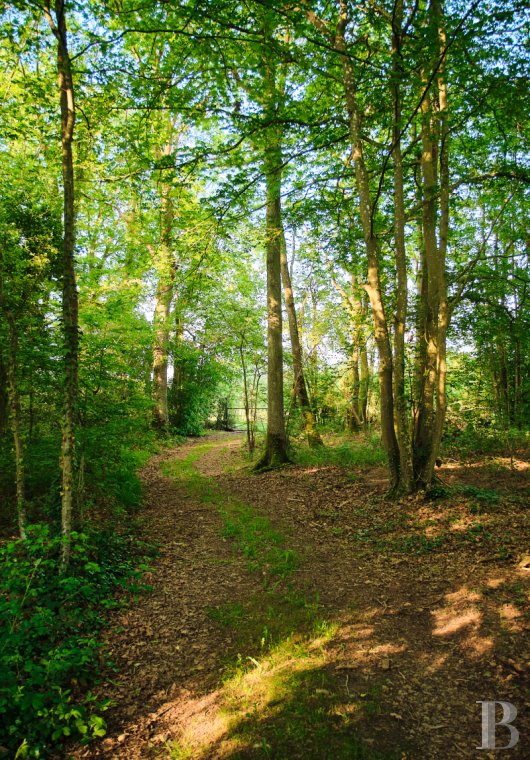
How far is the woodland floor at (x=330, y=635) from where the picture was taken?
8.84 feet

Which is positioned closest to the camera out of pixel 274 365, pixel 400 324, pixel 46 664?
pixel 46 664

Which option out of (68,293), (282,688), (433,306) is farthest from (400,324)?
(282,688)

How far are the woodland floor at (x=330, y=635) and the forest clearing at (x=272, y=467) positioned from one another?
0.09 feet

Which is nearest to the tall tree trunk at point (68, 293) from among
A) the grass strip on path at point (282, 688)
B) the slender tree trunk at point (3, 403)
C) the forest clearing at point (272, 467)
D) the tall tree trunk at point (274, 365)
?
the forest clearing at point (272, 467)

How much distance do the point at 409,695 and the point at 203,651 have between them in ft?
5.88

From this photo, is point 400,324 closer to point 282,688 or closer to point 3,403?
point 282,688

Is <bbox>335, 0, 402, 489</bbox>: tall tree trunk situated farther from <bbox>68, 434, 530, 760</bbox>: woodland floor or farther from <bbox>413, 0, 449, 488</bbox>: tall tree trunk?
<bbox>68, 434, 530, 760</bbox>: woodland floor

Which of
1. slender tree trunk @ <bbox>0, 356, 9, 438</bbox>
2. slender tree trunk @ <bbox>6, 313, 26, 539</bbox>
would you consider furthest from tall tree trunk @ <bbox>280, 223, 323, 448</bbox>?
slender tree trunk @ <bbox>6, 313, 26, 539</bbox>

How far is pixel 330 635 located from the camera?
12.2 ft

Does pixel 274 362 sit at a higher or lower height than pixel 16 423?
higher

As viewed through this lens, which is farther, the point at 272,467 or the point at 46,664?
the point at 272,467

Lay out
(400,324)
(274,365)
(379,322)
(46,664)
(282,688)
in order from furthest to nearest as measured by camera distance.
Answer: (274,365) → (379,322) → (400,324) → (282,688) → (46,664)

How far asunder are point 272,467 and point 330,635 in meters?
7.17

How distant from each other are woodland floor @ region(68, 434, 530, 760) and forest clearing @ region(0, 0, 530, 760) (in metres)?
0.03
